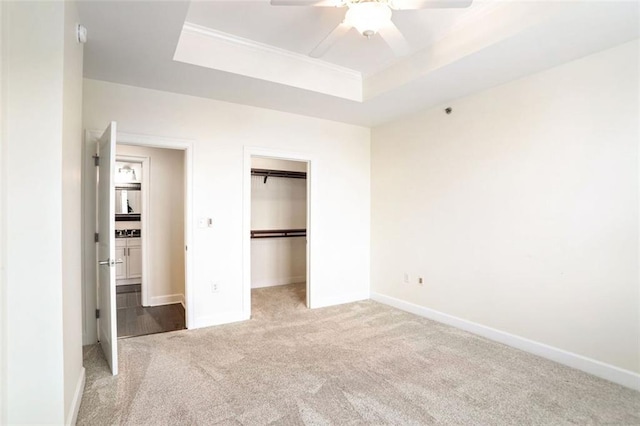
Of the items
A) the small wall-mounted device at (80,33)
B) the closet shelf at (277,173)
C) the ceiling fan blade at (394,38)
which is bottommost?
the closet shelf at (277,173)

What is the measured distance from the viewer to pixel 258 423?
191 cm

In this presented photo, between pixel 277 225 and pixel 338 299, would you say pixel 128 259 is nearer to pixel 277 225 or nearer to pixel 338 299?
pixel 277 225

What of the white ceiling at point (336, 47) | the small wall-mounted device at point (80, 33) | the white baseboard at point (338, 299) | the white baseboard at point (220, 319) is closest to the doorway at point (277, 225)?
the white baseboard at point (338, 299)

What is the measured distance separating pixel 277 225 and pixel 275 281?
0.98m

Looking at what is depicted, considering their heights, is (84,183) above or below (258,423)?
above

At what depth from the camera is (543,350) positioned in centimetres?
282

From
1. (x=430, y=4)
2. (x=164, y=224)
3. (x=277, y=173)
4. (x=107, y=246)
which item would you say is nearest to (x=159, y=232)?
(x=164, y=224)

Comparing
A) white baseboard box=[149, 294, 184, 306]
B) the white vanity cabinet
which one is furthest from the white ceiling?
the white vanity cabinet

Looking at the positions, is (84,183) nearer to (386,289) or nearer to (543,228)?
(386,289)

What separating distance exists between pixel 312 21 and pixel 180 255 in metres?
3.48

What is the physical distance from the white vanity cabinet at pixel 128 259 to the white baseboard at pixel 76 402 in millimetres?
3474

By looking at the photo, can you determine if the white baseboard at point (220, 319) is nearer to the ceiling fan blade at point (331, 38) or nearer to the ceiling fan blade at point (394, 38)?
the ceiling fan blade at point (331, 38)

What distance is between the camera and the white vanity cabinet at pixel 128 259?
538 centimetres

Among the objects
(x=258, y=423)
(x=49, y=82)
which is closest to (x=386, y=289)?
(x=258, y=423)
